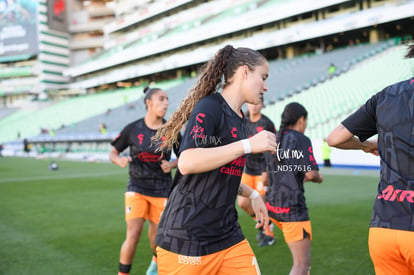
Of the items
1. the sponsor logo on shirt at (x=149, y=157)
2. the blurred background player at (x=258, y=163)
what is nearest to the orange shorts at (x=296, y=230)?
the sponsor logo on shirt at (x=149, y=157)

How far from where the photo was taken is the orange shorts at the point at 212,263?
98.2 inches

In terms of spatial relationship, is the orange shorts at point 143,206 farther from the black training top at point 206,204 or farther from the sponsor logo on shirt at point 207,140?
the sponsor logo on shirt at point 207,140

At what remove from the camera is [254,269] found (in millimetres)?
2674

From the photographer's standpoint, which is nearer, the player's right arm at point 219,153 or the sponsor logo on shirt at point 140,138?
the player's right arm at point 219,153

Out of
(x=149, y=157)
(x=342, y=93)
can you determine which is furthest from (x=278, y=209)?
(x=342, y=93)

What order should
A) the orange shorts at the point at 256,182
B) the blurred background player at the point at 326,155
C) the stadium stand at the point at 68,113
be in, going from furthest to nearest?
1. the stadium stand at the point at 68,113
2. the blurred background player at the point at 326,155
3. the orange shorts at the point at 256,182

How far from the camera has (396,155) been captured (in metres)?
2.12

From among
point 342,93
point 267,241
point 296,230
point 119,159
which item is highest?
point 342,93

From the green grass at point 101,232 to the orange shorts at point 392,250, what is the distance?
119 inches

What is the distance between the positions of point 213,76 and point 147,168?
105 inches

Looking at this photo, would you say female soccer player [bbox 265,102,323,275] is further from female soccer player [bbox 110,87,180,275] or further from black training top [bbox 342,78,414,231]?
black training top [bbox 342,78,414,231]

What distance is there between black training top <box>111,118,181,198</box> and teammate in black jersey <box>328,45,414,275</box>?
10.2ft

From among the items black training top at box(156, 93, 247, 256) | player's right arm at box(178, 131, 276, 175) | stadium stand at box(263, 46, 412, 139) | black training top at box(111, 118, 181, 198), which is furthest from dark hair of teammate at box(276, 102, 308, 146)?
stadium stand at box(263, 46, 412, 139)

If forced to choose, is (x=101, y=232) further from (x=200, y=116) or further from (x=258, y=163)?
(x=200, y=116)
